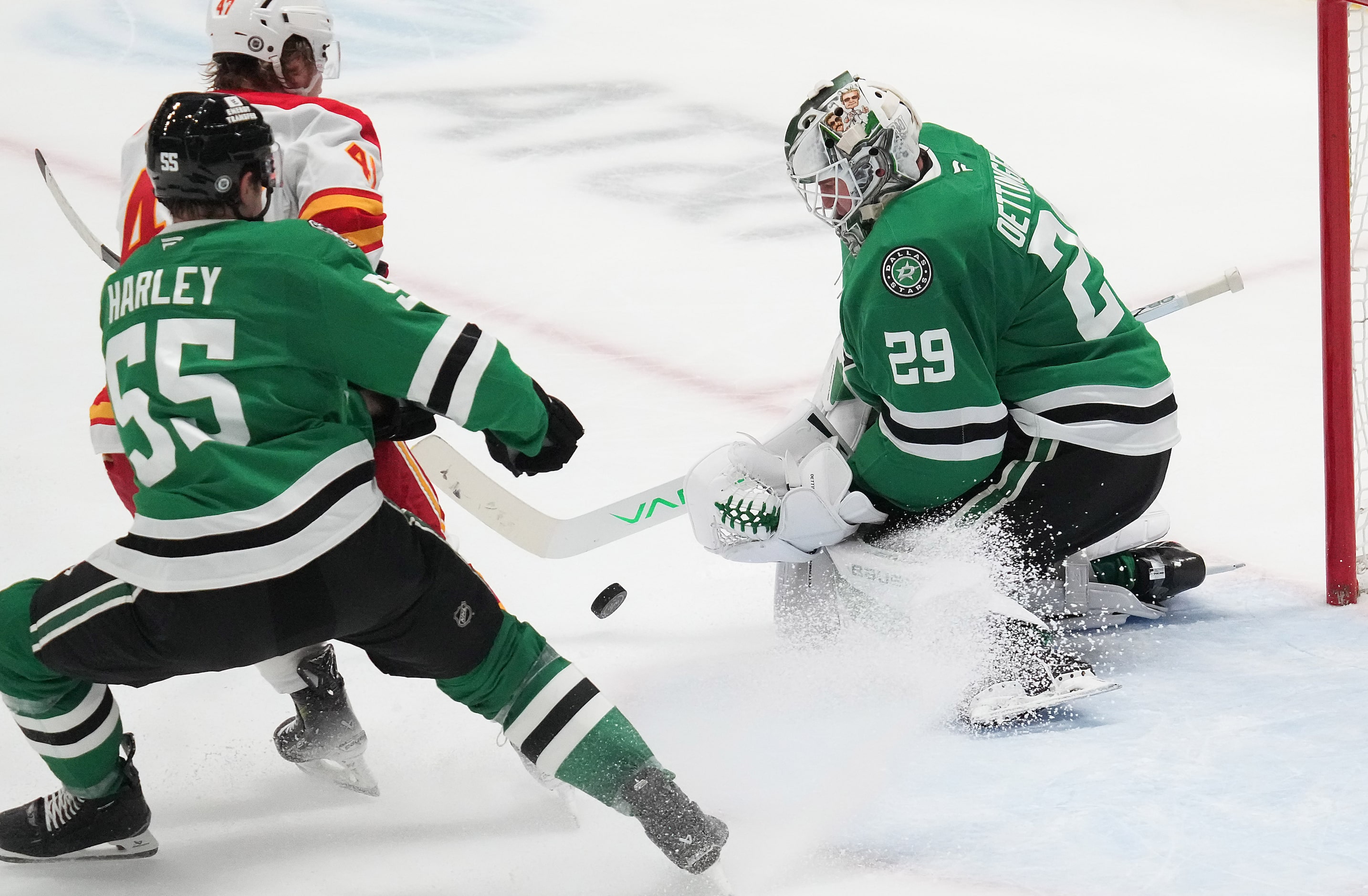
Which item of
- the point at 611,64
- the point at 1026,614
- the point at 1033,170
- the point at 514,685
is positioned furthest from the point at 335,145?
the point at 611,64

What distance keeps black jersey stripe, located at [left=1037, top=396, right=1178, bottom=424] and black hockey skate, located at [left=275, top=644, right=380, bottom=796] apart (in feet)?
3.91

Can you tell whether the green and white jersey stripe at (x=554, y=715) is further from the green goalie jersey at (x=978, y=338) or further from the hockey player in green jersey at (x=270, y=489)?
the green goalie jersey at (x=978, y=338)

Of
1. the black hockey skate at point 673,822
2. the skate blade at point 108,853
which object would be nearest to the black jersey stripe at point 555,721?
the black hockey skate at point 673,822

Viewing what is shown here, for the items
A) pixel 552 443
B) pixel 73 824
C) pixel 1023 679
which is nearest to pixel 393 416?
pixel 552 443

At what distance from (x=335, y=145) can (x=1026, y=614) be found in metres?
1.26

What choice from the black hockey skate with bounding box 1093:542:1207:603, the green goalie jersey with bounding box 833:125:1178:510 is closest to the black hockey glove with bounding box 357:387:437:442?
the green goalie jersey with bounding box 833:125:1178:510

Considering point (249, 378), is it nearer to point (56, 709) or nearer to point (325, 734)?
point (56, 709)

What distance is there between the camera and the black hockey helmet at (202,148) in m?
1.70

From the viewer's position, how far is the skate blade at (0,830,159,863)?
1987 millimetres

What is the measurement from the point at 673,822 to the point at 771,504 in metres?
0.82

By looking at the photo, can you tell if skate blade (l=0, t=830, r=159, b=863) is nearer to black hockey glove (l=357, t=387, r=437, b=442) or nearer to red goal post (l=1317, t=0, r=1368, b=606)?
black hockey glove (l=357, t=387, r=437, b=442)

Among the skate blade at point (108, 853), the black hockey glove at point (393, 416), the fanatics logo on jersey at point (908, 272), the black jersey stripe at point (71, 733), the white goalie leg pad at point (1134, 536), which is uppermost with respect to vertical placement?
the fanatics logo on jersey at point (908, 272)

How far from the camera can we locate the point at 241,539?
1676mm

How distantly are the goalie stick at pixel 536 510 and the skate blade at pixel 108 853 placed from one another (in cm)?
75
